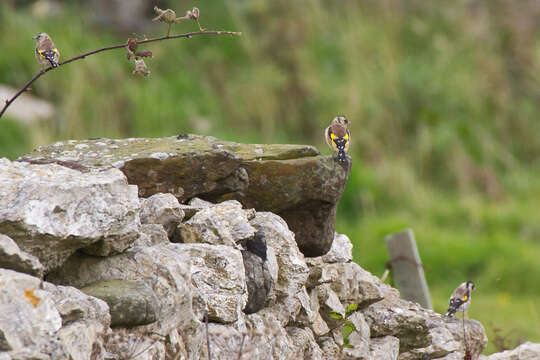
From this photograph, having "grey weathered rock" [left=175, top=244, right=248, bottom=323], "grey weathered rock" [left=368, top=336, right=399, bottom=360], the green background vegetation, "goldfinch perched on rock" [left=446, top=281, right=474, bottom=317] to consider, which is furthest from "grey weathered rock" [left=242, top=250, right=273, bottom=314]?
→ the green background vegetation

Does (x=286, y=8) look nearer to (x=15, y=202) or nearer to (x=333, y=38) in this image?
(x=333, y=38)

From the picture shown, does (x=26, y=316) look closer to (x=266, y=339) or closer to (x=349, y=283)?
(x=266, y=339)

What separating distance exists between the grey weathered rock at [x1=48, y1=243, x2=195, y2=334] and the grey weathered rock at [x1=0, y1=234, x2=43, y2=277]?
0.40 meters

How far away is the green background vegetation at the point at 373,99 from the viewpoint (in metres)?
12.3

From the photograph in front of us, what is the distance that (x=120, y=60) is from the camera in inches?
582

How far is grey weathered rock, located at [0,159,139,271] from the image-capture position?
3592 mm

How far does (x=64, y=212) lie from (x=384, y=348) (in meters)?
2.62

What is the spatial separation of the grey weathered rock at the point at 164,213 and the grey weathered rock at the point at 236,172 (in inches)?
13.7

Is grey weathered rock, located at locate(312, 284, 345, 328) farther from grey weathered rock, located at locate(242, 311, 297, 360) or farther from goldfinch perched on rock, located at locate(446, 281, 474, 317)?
goldfinch perched on rock, located at locate(446, 281, 474, 317)

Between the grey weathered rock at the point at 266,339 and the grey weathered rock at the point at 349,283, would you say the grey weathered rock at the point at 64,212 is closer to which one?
the grey weathered rock at the point at 266,339

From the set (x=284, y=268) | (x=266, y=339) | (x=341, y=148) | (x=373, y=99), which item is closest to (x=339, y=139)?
(x=341, y=148)

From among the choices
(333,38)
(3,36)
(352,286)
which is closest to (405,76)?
(333,38)

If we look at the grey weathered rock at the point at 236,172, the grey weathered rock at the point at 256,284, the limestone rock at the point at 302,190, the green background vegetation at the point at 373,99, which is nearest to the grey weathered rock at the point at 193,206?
the grey weathered rock at the point at 236,172

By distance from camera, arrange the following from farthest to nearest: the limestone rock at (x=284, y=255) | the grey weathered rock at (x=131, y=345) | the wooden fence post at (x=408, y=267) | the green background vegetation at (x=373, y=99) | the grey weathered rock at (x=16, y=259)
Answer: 1. the green background vegetation at (x=373, y=99)
2. the wooden fence post at (x=408, y=267)
3. the limestone rock at (x=284, y=255)
4. the grey weathered rock at (x=131, y=345)
5. the grey weathered rock at (x=16, y=259)
